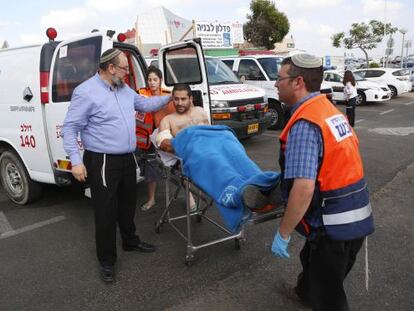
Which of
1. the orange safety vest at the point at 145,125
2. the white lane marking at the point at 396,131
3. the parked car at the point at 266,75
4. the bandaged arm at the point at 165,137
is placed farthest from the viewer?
the parked car at the point at 266,75

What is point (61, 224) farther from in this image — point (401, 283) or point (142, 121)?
point (401, 283)

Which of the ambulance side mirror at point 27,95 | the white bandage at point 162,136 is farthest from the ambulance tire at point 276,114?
the ambulance side mirror at point 27,95

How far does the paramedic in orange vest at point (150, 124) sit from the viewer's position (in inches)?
190

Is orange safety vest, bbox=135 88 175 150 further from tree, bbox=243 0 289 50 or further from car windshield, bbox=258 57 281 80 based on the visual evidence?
tree, bbox=243 0 289 50

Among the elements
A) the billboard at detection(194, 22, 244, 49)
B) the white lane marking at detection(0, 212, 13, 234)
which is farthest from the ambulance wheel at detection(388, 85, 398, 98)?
the white lane marking at detection(0, 212, 13, 234)

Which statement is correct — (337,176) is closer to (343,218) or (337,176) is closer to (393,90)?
(343,218)

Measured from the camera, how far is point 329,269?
2.37m

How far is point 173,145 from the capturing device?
371 centimetres

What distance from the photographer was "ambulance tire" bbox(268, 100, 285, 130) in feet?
35.5

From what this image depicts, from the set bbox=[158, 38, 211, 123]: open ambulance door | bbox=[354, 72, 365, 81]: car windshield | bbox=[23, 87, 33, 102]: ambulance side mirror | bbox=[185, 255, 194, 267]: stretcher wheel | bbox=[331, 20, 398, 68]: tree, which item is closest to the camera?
bbox=[185, 255, 194, 267]: stretcher wheel

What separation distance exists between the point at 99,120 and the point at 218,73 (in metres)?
6.21

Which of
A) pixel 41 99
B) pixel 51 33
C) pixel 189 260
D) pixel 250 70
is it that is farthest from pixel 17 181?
pixel 250 70

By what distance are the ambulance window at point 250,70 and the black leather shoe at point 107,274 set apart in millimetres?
8290

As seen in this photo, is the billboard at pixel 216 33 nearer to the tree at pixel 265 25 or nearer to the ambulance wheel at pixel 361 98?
the ambulance wheel at pixel 361 98
